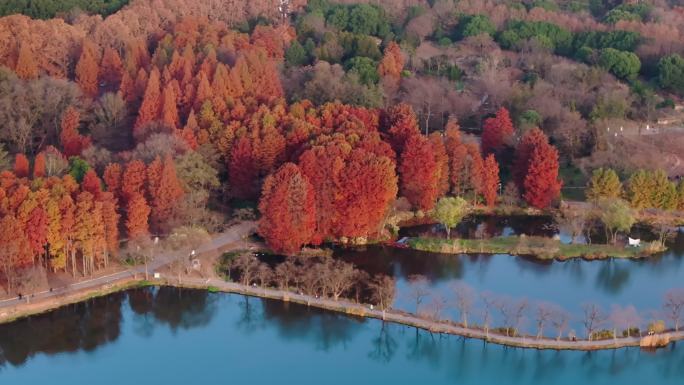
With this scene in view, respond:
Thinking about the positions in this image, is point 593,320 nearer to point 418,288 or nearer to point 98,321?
point 418,288

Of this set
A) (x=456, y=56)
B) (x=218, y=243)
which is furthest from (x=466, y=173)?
(x=456, y=56)

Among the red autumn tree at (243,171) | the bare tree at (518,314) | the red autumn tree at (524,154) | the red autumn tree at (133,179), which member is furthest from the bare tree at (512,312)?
the red autumn tree at (133,179)

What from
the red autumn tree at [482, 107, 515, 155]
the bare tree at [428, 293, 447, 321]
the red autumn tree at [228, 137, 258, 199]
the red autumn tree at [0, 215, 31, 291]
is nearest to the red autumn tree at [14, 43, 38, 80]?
the red autumn tree at [228, 137, 258, 199]

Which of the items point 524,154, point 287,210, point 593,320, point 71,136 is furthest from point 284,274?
point 71,136

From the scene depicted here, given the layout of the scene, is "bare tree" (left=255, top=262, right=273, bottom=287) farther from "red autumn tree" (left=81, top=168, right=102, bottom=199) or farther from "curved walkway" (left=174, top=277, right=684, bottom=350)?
"red autumn tree" (left=81, top=168, right=102, bottom=199)

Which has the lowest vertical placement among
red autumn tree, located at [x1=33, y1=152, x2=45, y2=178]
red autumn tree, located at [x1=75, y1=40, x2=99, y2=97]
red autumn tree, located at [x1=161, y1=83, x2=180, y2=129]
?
red autumn tree, located at [x1=33, y1=152, x2=45, y2=178]

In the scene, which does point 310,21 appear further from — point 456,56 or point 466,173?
point 466,173
